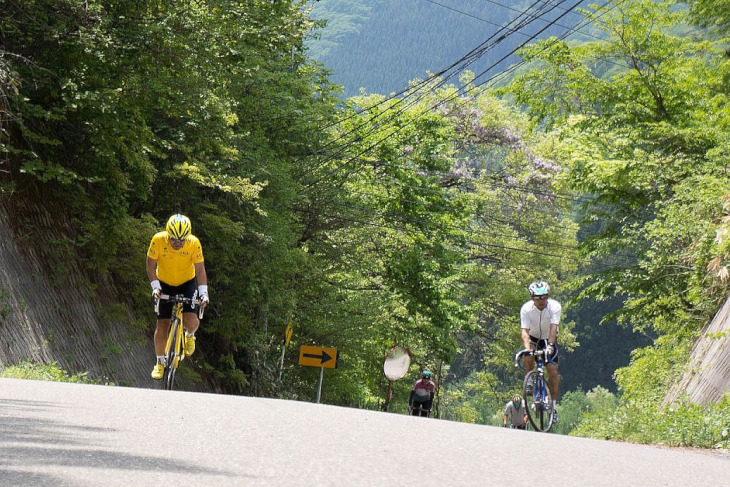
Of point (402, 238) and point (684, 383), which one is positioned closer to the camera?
point (684, 383)

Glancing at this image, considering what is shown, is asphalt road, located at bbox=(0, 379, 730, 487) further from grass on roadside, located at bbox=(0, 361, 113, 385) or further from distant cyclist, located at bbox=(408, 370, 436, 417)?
distant cyclist, located at bbox=(408, 370, 436, 417)

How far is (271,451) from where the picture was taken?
6016 millimetres

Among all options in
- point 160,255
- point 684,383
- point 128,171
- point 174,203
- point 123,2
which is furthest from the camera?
point 174,203

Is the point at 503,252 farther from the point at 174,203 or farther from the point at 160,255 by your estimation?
the point at 160,255

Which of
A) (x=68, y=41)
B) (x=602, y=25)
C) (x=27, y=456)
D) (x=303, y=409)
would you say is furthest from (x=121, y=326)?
(x=602, y=25)

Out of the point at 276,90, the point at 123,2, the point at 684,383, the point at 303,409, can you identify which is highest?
the point at 276,90

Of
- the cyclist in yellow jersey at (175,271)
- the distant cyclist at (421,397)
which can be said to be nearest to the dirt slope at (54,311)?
the cyclist in yellow jersey at (175,271)

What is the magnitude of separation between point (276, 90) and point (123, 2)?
10717 millimetres

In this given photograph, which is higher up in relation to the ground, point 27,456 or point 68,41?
point 68,41

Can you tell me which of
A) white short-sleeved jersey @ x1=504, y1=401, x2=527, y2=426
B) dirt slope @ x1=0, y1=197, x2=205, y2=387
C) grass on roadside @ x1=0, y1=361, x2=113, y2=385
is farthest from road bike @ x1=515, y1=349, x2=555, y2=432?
dirt slope @ x1=0, y1=197, x2=205, y2=387

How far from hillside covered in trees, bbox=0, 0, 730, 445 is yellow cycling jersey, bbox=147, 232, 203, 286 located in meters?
3.27

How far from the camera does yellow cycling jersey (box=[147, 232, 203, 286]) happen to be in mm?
11445

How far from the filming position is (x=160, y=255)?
11555mm

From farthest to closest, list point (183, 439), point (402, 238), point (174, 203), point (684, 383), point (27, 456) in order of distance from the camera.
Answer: point (402, 238) < point (174, 203) < point (684, 383) < point (183, 439) < point (27, 456)
